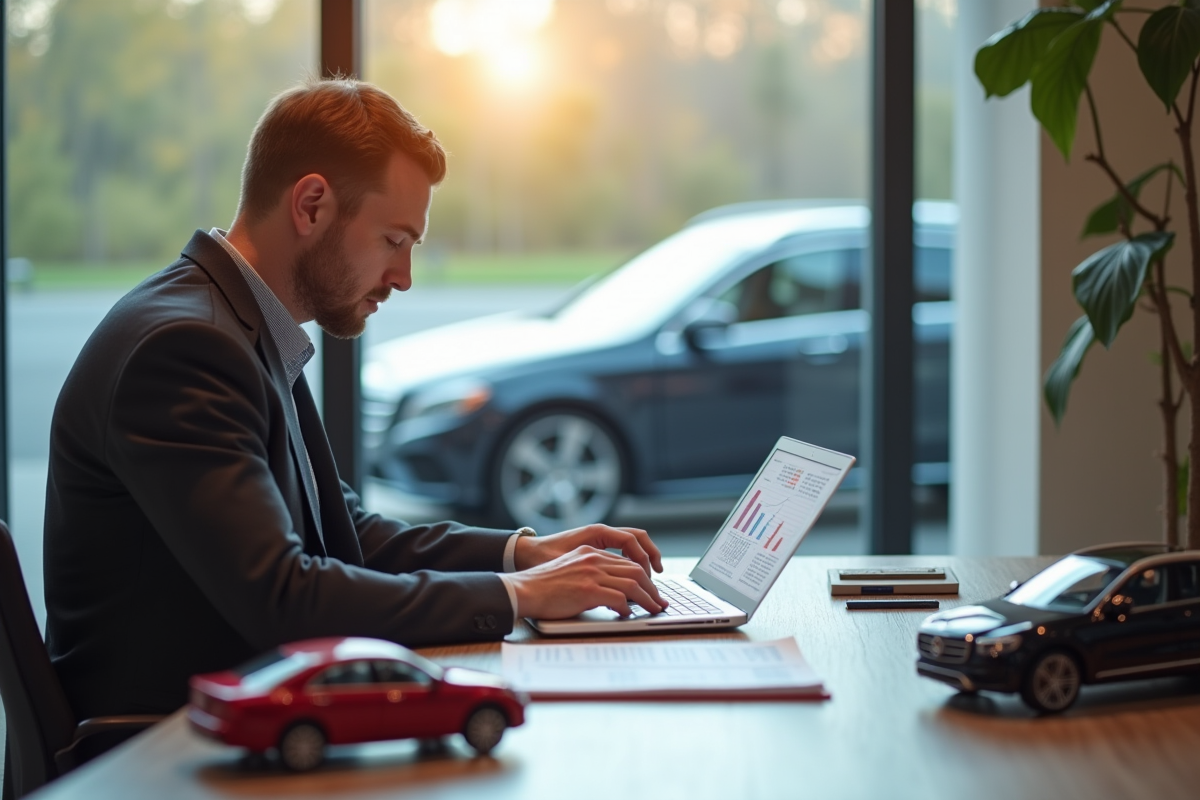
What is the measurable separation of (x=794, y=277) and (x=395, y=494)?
64.3 inches

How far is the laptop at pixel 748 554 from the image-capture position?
1.50m

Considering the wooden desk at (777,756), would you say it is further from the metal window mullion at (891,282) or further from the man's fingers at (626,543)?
the metal window mullion at (891,282)

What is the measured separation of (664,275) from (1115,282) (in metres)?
2.43

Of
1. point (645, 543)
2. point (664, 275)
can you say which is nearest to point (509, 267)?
point (664, 275)

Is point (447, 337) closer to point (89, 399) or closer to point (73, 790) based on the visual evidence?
point (89, 399)

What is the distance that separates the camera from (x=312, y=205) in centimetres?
166

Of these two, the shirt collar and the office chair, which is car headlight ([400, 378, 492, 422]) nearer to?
the shirt collar

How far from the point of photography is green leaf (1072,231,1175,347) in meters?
2.21

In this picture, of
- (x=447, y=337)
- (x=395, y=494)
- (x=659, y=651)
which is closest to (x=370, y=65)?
(x=447, y=337)

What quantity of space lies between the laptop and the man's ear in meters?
0.59

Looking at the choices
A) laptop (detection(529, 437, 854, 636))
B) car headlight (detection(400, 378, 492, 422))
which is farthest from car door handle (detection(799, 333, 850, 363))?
laptop (detection(529, 437, 854, 636))

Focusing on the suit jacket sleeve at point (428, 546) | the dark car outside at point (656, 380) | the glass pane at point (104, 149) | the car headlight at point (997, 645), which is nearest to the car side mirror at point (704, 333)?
the dark car outside at point (656, 380)

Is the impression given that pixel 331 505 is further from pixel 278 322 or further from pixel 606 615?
pixel 606 615

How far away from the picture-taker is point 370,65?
343 centimetres
